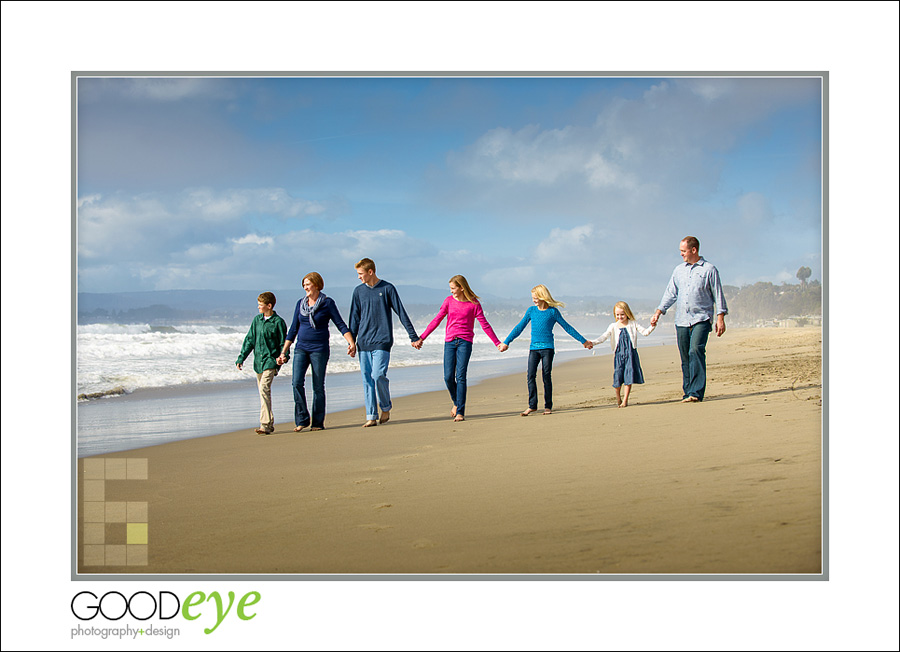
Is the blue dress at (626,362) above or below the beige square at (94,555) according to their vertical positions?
above

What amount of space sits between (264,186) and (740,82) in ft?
11.3

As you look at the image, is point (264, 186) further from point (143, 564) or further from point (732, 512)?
point (732, 512)

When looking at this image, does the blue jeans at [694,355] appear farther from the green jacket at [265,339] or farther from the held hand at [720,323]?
the green jacket at [265,339]

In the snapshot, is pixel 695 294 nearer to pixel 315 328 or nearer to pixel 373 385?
pixel 373 385

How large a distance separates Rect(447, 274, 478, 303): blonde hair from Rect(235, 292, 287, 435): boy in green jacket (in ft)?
4.96

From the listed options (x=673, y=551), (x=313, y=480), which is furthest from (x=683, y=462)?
(x=313, y=480)

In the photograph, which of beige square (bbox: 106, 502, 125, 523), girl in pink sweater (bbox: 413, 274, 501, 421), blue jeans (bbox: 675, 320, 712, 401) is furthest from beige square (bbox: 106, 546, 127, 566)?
blue jeans (bbox: 675, 320, 712, 401)

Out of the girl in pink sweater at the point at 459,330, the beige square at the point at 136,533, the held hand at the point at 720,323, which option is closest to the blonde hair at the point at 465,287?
the girl in pink sweater at the point at 459,330

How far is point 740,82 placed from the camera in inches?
170

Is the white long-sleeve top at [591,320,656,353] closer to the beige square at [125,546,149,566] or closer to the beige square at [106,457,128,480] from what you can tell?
the beige square at [106,457,128,480]

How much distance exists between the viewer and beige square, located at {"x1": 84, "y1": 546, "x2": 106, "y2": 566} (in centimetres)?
378

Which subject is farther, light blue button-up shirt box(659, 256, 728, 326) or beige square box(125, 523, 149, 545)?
light blue button-up shirt box(659, 256, 728, 326)

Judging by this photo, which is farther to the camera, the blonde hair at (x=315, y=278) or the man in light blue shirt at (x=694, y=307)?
the blonde hair at (x=315, y=278)

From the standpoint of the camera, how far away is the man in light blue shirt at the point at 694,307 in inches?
232
